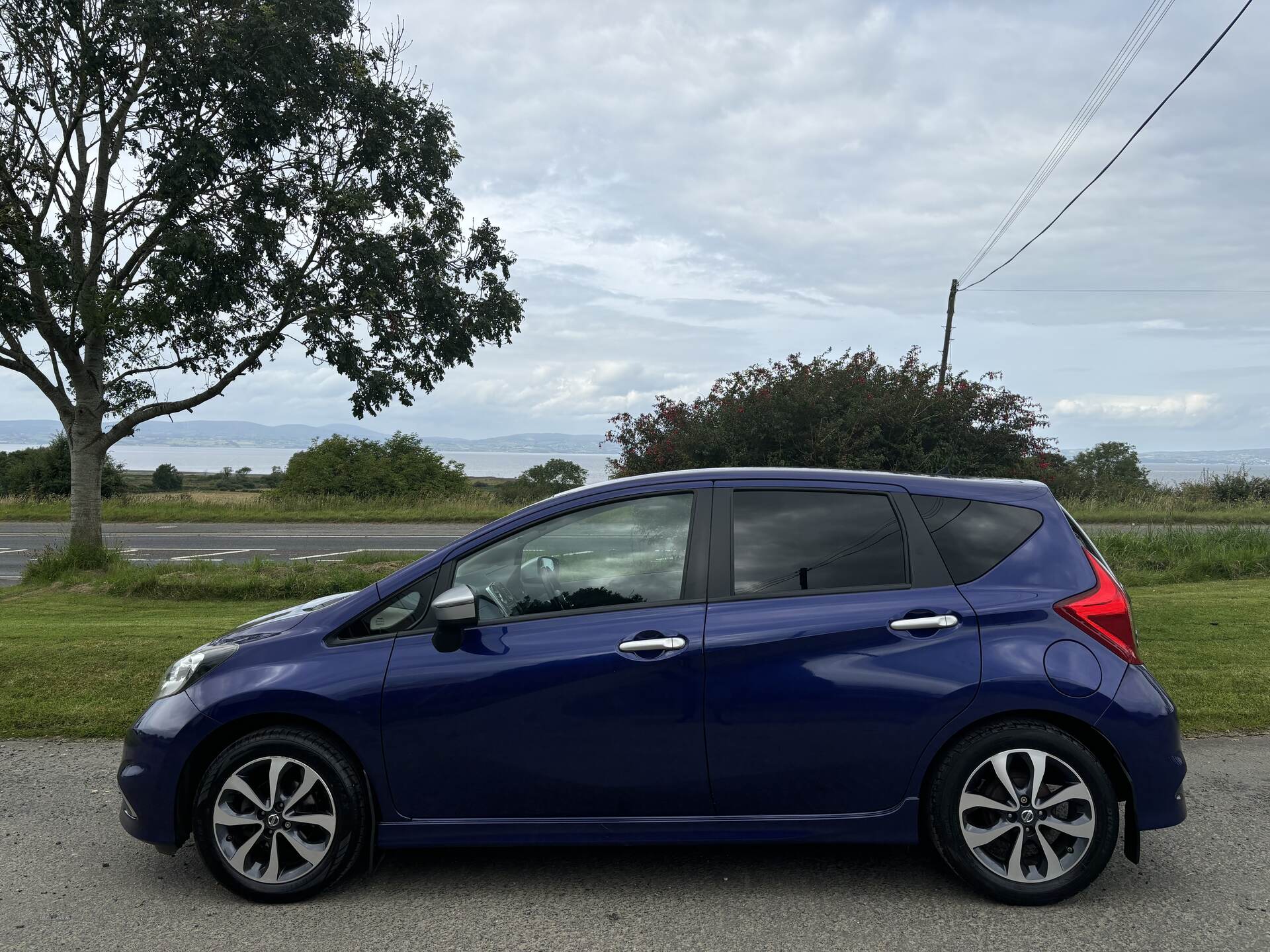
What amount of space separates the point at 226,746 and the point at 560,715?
52.9 inches

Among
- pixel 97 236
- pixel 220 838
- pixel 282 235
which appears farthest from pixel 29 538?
pixel 220 838

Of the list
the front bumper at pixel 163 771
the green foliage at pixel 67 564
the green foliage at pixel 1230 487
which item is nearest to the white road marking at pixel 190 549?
the green foliage at pixel 67 564

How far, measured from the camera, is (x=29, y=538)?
872 inches

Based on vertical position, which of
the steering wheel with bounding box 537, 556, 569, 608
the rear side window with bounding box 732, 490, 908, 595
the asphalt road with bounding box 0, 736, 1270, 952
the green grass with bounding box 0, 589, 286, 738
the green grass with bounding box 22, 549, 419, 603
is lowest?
the asphalt road with bounding box 0, 736, 1270, 952

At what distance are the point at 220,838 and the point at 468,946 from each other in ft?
3.73

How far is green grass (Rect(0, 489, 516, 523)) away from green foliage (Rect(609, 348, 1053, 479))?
32.9 ft

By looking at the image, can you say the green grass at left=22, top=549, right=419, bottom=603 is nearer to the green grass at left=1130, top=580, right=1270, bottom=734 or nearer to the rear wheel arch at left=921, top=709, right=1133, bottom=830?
the green grass at left=1130, top=580, right=1270, bottom=734

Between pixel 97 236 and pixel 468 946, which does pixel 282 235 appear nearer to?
pixel 97 236

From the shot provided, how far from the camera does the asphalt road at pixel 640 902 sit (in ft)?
11.1

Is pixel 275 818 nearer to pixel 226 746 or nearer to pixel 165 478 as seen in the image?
pixel 226 746

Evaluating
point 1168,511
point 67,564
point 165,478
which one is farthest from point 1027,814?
point 165,478

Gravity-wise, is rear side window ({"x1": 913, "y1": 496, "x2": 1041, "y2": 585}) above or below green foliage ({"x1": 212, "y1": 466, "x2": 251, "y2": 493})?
below

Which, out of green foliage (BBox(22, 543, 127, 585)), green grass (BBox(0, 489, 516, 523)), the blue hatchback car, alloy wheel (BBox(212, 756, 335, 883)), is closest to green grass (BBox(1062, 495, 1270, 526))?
green grass (BBox(0, 489, 516, 523))

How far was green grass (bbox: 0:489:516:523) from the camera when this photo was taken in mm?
27328
